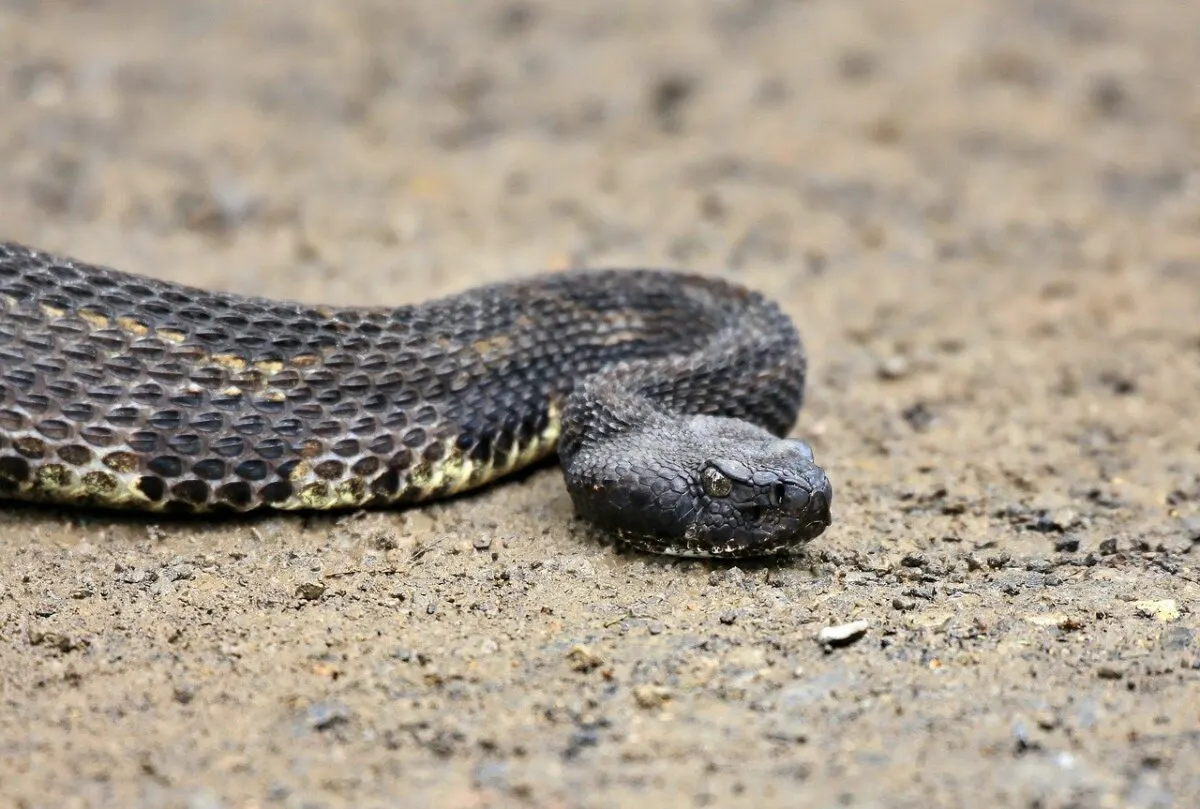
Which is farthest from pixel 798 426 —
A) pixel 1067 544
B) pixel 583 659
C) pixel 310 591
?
pixel 310 591

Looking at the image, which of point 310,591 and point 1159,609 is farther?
point 310,591

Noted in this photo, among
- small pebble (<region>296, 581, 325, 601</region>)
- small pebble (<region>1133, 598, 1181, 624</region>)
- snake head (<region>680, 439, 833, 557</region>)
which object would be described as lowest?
small pebble (<region>296, 581, 325, 601</region>)

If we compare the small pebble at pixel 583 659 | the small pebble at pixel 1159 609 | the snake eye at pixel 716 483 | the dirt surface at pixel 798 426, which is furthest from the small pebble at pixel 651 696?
the small pebble at pixel 1159 609

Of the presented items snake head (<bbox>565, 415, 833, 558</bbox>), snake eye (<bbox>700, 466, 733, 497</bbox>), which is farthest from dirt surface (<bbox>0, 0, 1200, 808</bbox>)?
snake eye (<bbox>700, 466, 733, 497</bbox>)

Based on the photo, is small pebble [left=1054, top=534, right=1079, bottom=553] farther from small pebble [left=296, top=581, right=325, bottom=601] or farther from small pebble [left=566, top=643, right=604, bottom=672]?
small pebble [left=296, top=581, right=325, bottom=601]

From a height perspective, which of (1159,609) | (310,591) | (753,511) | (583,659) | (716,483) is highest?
(716,483)

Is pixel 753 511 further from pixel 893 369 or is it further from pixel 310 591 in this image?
pixel 893 369

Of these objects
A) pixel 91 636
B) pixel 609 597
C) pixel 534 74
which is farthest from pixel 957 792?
pixel 534 74
